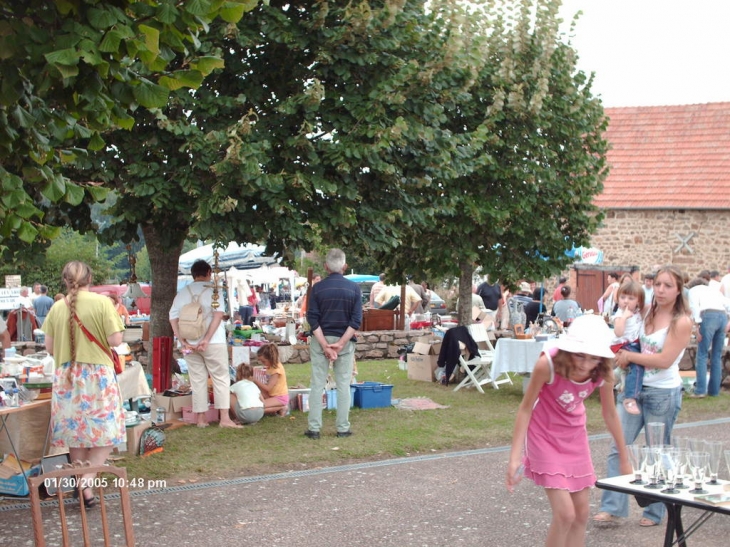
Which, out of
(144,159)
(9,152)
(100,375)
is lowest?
(100,375)

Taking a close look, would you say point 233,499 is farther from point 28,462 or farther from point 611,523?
point 611,523

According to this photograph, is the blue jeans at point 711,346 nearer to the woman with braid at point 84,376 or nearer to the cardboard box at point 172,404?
the cardboard box at point 172,404

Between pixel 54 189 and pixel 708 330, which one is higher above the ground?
pixel 54 189

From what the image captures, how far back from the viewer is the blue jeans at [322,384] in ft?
29.4

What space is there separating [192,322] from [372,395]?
2814mm

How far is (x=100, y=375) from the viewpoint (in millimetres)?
6305

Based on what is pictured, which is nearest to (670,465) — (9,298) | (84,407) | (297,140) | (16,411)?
(84,407)

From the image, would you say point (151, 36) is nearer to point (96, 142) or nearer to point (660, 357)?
point (96, 142)

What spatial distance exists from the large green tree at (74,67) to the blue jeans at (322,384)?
A: 4.78 meters

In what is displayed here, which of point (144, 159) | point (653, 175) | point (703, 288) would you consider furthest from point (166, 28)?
point (653, 175)

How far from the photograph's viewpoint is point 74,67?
3852 mm

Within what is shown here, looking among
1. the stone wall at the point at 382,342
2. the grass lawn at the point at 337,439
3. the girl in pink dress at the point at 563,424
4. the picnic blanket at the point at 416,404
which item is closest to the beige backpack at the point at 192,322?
the grass lawn at the point at 337,439

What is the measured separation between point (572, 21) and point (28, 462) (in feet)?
38.2

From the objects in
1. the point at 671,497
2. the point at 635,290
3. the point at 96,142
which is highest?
the point at 96,142
